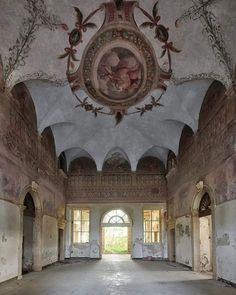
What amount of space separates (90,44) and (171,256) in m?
14.6

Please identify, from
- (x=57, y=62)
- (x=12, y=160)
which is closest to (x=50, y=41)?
(x=57, y=62)

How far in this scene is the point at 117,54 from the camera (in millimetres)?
12500

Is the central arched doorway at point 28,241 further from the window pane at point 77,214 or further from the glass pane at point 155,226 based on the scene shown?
the glass pane at point 155,226

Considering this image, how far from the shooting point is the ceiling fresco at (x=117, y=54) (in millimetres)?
10391

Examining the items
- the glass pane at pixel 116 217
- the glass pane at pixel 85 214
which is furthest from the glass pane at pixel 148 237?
the glass pane at pixel 85 214

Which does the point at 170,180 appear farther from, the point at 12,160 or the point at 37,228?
the point at 12,160

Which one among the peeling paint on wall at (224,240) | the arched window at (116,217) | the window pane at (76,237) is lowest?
the window pane at (76,237)

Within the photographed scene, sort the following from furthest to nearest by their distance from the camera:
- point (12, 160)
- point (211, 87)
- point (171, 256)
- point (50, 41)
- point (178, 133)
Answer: point (171, 256) < point (178, 133) < point (211, 87) < point (12, 160) < point (50, 41)

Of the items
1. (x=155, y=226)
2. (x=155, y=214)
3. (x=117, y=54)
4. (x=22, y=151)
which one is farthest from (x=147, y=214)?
(x=117, y=54)

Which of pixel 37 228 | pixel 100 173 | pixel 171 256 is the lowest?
pixel 171 256

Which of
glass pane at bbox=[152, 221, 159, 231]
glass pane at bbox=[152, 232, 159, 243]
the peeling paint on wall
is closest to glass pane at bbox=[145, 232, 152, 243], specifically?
glass pane at bbox=[152, 232, 159, 243]

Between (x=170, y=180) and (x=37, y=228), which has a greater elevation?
(x=170, y=180)

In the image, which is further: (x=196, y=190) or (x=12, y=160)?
(x=196, y=190)

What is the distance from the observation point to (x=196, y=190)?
15547 mm
